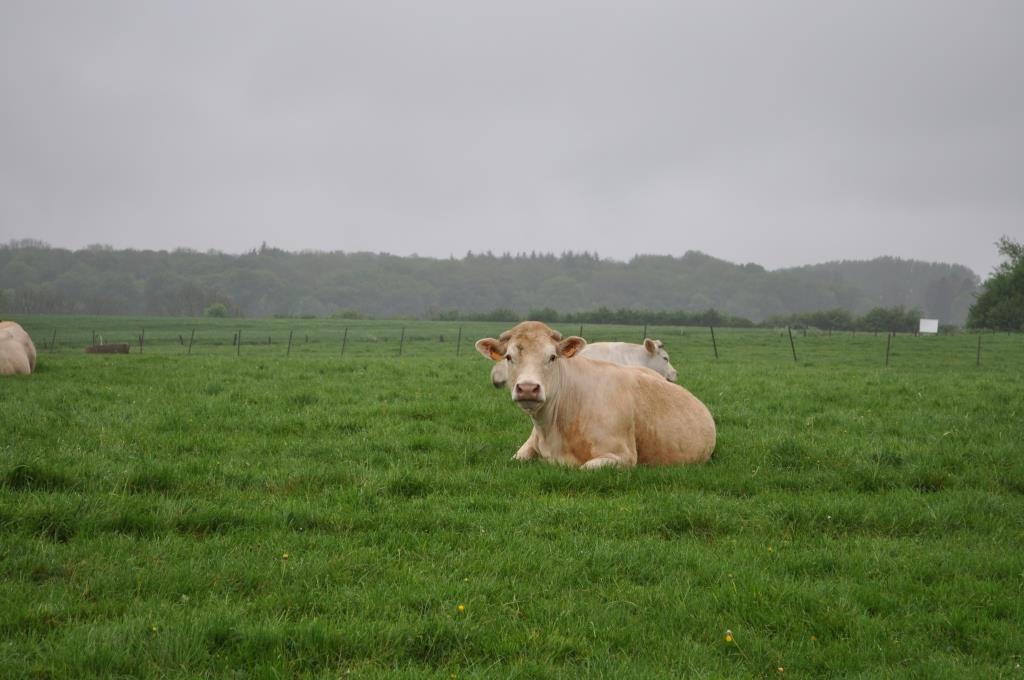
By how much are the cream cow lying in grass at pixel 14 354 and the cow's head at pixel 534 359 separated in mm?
13125

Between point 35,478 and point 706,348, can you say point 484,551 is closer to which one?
point 35,478

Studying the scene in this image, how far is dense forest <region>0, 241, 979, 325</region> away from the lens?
118075 mm

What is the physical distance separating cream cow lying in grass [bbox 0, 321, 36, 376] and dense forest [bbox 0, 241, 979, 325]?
89559 millimetres

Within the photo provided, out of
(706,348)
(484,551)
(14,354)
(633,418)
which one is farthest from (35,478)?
(706,348)

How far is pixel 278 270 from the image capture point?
165500 mm

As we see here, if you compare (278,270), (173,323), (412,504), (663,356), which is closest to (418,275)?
(278,270)

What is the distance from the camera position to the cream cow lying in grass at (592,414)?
859cm

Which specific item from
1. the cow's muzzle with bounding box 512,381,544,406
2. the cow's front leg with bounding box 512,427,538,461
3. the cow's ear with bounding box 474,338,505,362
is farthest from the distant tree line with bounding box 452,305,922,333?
the cow's muzzle with bounding box 512,381,544,406

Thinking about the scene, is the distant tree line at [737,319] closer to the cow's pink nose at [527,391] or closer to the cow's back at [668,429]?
the cow's back at [668,429]

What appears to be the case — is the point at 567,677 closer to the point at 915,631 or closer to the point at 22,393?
the point at 915,631

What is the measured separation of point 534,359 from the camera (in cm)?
852

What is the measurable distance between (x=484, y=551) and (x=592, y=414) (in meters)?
3.58

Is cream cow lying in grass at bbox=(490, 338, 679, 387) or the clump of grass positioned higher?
cream cow lying in grass at bbox=(490, 338, 679, 387)

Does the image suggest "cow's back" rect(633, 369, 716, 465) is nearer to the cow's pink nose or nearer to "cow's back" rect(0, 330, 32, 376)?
the cow's pink nose
